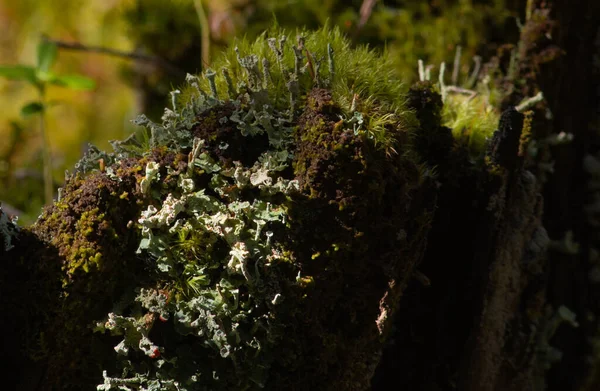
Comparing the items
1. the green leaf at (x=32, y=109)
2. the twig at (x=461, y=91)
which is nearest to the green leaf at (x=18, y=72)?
the green leaf at (x=32, y=109)

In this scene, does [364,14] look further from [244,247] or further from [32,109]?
[244,247]

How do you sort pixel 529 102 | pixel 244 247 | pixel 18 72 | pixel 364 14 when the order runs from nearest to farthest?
pixel 244 247
pixel 529 102
pixel 18 72
pixel 364 14

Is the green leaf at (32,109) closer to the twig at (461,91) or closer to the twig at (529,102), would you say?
the twig at (461,91)

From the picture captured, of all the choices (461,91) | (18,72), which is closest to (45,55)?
(18,72)

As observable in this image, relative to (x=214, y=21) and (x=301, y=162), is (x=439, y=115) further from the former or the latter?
(x=214, y=21)

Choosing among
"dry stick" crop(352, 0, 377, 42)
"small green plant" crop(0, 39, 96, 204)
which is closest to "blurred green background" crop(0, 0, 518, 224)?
"dry stick" crop(352, 0, 377, 42)

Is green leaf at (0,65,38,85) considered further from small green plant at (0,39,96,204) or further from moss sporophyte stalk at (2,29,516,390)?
moss sporophyte stalk at (2,29,516,390)
